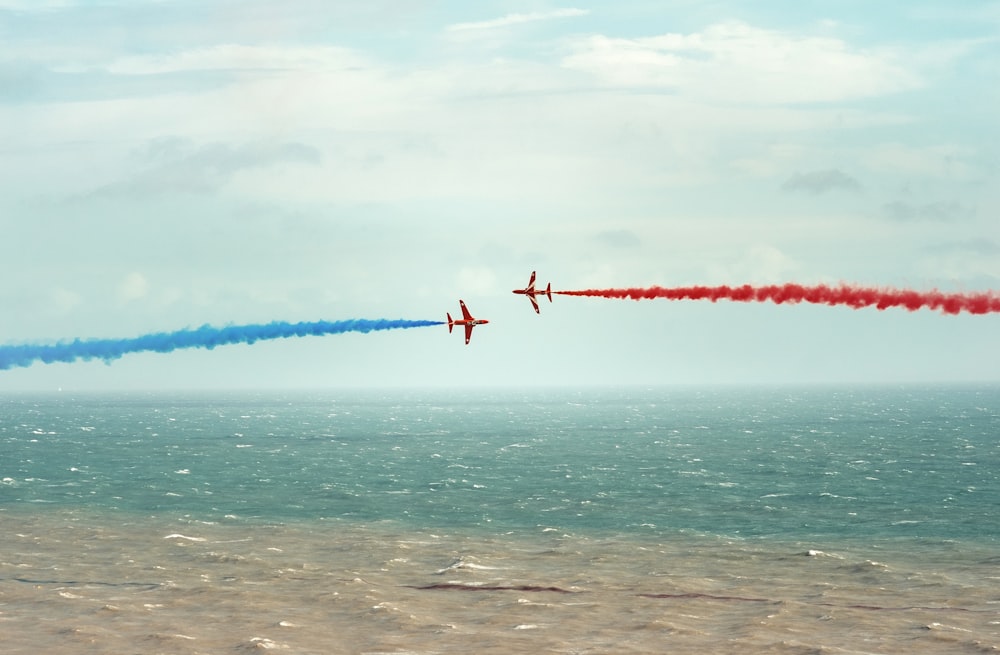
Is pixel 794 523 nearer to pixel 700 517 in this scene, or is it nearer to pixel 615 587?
pixel 700 517

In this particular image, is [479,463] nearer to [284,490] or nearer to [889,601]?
[284,490]

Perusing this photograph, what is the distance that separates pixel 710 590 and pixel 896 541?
20.7 metres

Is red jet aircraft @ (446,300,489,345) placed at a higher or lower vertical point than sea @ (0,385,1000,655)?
higher

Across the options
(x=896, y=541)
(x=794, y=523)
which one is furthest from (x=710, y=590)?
(x=794, y=523)

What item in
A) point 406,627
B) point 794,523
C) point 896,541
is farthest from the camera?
point 794,523

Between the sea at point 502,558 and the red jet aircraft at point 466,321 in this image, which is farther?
the red jet aircraft at point 466,321

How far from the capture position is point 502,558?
5878 cm

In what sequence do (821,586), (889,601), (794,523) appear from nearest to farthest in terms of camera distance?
(889,601) < (821,586) < (794,523)

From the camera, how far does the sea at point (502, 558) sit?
42.1 meters

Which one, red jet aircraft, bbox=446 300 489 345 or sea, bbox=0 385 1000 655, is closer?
sea, bbox=0 385 1000 655

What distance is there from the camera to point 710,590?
165 feet

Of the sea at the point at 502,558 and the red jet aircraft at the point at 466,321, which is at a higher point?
the red jet aircraft at the point at 466,321

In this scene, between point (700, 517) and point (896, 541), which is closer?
point (896, 541)

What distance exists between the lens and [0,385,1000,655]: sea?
4212 cm
